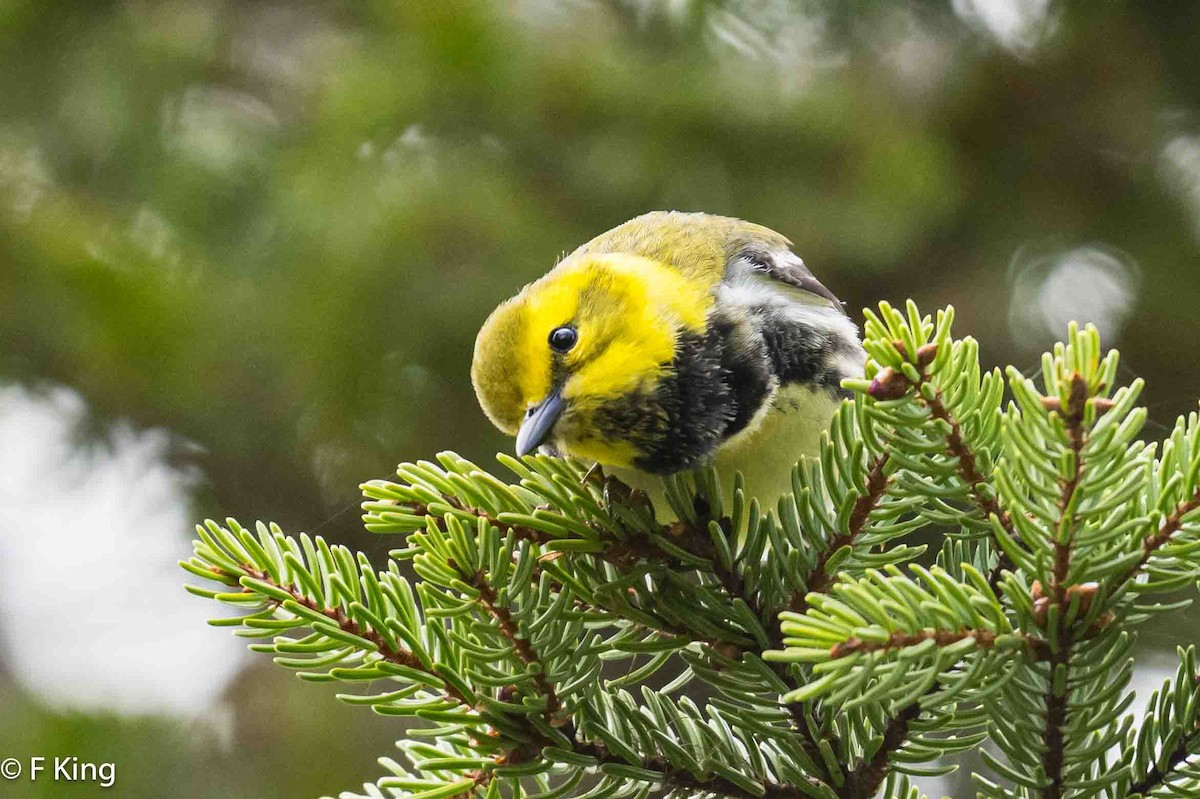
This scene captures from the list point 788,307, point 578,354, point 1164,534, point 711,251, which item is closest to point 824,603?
point 1164,534

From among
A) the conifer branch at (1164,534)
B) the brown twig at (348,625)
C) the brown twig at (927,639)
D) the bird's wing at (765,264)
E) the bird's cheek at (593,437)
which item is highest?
the bird's wing at (765,264)

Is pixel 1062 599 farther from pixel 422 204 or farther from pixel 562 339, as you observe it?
pixel 422 204

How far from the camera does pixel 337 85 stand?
338 cm

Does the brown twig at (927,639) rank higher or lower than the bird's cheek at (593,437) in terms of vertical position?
lower

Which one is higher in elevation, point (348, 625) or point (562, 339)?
point (562, 339)

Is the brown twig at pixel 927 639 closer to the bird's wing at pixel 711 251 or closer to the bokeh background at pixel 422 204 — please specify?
the bird's wing at pixel 711 251

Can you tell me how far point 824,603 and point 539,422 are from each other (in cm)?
88

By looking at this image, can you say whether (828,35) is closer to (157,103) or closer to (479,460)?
(479,460)

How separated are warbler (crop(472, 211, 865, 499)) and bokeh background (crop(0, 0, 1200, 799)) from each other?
1.34m

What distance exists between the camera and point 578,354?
6.48ft

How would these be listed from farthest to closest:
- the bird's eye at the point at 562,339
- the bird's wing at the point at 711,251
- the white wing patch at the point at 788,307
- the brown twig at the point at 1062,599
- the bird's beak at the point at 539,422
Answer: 1. the bird's wing at the point at 711,251
2. the white wing patch at the point at 788,307
3. the bird's eye at the point at 562,339
4. the bird's beak at the point at 539,422
5. the brown twig at the point at 1062,599

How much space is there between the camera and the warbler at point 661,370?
6.26ft

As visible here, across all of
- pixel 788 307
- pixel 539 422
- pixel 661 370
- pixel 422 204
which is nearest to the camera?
pixel 539 422

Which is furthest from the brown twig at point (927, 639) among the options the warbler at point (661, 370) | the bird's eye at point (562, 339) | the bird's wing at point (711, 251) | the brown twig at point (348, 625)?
the bird's wing at point (711, 251)
